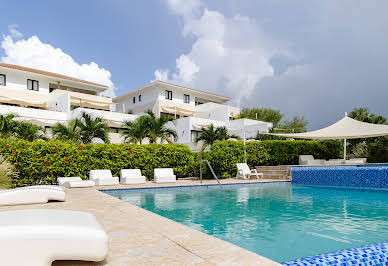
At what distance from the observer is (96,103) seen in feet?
112

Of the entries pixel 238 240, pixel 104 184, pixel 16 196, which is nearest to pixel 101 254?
pixel 238 240

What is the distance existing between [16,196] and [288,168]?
1574cm

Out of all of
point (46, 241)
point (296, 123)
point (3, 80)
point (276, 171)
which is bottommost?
point (276, 171)

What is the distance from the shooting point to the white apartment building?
28.3 metres

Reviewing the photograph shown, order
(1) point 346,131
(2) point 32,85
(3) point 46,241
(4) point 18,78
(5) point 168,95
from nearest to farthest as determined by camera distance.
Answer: (3) point 46,241 < (1) point 346,131 < (4) point 18,78 < (2) point 32,85 < (5) point 168,95

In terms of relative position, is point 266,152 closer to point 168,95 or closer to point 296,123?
point 168,95

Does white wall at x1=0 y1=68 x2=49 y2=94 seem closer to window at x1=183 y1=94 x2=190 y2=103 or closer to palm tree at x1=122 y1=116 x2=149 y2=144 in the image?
window at x1=183 y1=94 x2=190 y2=103

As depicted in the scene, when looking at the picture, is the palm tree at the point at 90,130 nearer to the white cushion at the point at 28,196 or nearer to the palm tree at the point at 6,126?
the palm tree at the point at 6,126

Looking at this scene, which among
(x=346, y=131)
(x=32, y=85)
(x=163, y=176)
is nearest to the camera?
(x=163, y=176)

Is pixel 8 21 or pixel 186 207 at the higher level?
pixel 8 21

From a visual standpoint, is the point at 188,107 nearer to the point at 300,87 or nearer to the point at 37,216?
the point at 300,87

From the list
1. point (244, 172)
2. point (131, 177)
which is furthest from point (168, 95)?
point (131, 177)

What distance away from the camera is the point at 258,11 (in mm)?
19938

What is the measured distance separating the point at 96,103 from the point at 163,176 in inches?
850
